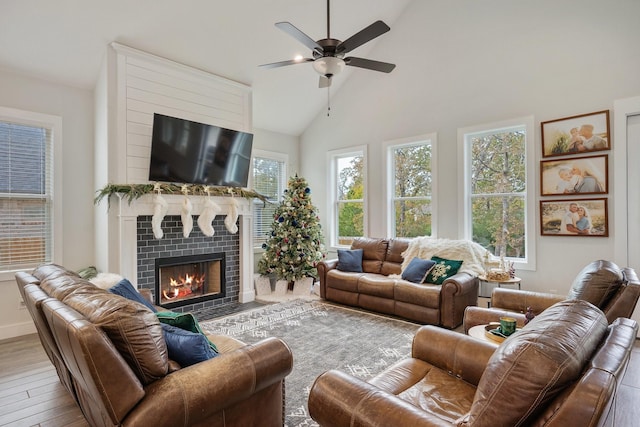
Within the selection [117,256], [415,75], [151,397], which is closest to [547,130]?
[415,75]

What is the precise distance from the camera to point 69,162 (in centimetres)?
432

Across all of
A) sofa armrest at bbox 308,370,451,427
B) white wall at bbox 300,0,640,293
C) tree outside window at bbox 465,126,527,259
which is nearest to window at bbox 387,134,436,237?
white wall at bbox 300,0,640,293

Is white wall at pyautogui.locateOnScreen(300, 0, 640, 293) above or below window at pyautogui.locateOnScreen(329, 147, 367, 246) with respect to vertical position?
above

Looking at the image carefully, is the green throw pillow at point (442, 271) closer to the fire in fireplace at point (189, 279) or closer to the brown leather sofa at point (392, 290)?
the brown leather sofa at point (392, 290)

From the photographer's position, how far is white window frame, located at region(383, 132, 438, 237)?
529cm

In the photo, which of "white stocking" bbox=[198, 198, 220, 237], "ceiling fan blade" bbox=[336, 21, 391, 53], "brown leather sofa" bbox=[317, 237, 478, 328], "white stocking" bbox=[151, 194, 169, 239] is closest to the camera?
"ceiling fan blade" bbox=[336, 21, 391, 53]

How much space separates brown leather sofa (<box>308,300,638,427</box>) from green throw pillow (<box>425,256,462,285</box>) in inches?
106

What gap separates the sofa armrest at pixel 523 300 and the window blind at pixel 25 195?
5154 millimetres

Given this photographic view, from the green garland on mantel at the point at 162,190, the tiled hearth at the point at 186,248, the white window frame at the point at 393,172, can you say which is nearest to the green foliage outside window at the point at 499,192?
the white window frame at the point at 393,172

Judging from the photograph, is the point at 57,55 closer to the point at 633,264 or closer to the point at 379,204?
the point at 379,204

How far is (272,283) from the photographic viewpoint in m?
5.94

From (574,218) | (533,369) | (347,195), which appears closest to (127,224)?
(347,195)

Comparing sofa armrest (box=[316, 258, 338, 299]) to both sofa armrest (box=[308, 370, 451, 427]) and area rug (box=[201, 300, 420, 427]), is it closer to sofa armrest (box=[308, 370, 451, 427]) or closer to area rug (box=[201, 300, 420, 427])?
area rug (box=[201, 300, 420, 427])

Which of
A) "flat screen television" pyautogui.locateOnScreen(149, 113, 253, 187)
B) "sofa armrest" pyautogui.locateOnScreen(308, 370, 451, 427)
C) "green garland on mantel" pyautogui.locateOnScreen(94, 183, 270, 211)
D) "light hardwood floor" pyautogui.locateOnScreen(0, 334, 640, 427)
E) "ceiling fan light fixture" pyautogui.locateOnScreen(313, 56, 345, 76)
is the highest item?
"ceiling fan light fixture" pyautogui.locateOnScreen(313, 56, 345, 76)
